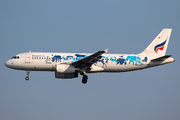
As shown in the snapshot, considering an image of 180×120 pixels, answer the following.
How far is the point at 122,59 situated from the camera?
49.7 metres

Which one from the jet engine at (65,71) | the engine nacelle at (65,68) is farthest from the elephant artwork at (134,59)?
the engine nacelle at (65,68)

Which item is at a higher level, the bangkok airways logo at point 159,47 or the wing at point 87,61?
the bangkok airways logo at point 159,47

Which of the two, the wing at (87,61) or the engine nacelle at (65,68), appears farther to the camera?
the engine nacelle at (65,68)

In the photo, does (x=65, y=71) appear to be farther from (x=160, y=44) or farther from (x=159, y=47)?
(x=160, y=44)

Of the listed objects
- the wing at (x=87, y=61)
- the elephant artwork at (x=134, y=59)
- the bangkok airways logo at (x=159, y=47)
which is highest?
the bangkok airways logo at (x=159, y=47)

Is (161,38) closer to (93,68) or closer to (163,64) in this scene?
(163,64)

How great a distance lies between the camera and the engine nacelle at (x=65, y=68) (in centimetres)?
4650

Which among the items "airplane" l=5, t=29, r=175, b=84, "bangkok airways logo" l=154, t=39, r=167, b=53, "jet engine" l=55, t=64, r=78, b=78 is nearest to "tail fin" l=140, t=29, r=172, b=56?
"bangkok airways logo" l=154, t=39, r=167, b=53

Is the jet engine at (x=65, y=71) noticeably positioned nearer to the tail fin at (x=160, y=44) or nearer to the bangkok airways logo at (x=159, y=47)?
the tail fin at (x=160, y=44)

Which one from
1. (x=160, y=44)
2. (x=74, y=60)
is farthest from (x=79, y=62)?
(x=160, y=44)

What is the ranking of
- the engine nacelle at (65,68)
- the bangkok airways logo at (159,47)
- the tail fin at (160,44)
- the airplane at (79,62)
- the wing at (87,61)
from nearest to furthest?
the wing at (87,61), the engine nacelle at (65,68), the airplane at (79,62), the tail fin at (160,44), the bangkok airways logo at (159,47)

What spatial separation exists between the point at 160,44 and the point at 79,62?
15775 mm

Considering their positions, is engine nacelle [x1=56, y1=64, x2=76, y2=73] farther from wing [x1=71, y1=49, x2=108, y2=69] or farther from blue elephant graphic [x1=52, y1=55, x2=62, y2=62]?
blue elephant graphic [x1=52, y1=55, x2=62, y2=62]

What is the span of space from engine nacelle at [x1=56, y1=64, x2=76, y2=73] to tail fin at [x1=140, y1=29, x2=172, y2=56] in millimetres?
13486
